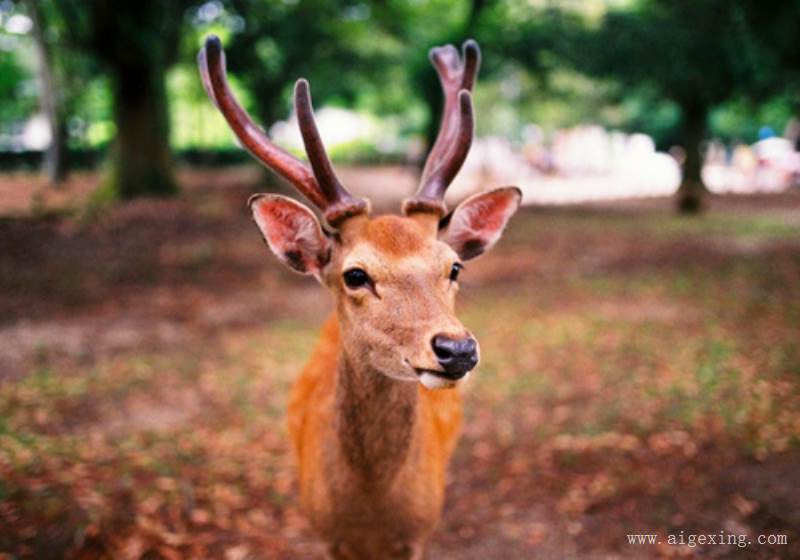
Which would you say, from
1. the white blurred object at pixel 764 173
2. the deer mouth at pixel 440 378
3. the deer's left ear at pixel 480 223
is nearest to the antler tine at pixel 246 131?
the deer's left ear at pixel 480 223

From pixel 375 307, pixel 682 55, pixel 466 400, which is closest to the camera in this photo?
pixel 375 307

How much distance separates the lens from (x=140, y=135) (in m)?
15.9

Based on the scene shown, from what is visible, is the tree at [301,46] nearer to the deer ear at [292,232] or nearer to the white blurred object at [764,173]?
the white blurred object at [764,173]

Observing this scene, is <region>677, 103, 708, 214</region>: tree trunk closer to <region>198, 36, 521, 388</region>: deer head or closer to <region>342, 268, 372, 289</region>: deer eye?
<region>198, 36, 521, 388</region>: deer head

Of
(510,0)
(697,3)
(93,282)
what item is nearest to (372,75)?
(510,0)

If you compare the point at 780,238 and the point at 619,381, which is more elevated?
the point at 780,238

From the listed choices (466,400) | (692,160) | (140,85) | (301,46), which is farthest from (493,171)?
(466,400)

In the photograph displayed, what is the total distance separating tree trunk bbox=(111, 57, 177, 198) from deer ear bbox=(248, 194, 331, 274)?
13.5 m

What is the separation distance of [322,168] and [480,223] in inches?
33.9

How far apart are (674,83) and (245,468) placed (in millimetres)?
13532

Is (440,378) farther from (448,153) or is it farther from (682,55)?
(682,55)

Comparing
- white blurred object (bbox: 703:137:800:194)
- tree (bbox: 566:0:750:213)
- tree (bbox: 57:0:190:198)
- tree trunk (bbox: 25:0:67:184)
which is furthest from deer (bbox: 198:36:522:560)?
white blurred object (bbox: 703:137:800:194)

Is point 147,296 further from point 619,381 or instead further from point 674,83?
point 674,83

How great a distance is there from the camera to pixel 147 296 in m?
10.1
